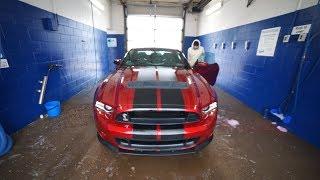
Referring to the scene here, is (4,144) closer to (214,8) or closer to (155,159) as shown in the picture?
(155,159)

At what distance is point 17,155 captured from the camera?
7.12 feet

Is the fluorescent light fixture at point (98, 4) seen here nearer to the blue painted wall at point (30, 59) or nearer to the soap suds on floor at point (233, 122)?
the blue painted wall at point (30, 59)

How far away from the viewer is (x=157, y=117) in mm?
1835

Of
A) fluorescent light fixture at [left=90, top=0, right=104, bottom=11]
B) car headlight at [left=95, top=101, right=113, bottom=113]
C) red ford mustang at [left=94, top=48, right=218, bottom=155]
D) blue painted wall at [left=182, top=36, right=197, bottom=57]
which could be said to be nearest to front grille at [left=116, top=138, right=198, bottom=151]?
red ford mustang at [left=94, top=48, right=218, bottom=155]

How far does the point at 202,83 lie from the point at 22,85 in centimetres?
272

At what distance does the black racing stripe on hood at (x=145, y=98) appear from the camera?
183cm

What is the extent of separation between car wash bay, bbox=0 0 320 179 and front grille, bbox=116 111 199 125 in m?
0.60

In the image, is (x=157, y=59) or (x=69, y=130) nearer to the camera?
(x=69, y=130)

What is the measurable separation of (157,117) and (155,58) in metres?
1.76

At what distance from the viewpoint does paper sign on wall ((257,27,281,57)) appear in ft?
11.5

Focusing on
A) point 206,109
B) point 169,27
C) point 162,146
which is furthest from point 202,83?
point 169,27

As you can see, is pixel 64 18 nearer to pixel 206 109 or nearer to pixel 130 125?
pixel 130 125

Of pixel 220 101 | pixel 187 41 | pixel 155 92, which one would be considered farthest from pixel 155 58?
pixel 187 41

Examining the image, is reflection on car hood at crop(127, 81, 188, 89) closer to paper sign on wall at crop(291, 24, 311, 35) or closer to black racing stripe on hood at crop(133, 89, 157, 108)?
black racing stripe on hood at crop(133, 89, 157, 108)
